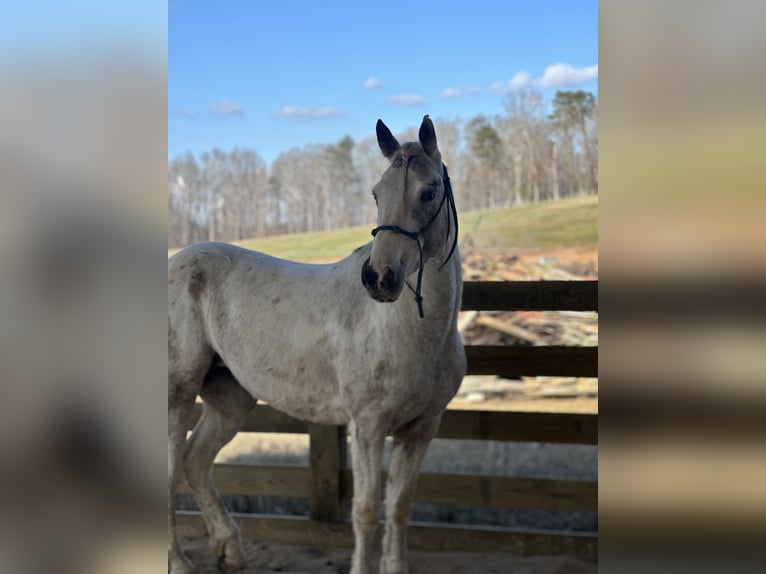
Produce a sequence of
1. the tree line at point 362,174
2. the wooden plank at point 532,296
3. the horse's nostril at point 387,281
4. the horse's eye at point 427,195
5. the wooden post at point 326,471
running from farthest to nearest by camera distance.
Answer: the tree line at point 362,174 < the wooden post at point 326,471 < the wooden plank at point 532,296 < the horse's eye at point 427,195 < the horse's nostril at point 387,281

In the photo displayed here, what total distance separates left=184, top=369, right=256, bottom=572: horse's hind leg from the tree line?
374 cm

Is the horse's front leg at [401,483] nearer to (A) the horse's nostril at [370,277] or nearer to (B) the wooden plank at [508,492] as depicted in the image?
(B) the wooden plank at [508,492]

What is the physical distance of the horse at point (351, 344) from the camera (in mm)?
2326

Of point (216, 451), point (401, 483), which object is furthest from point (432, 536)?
point (216, 451)

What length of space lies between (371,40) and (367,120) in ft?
2.62

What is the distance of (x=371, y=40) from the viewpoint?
671cm

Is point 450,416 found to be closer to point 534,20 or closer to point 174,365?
point 174,365

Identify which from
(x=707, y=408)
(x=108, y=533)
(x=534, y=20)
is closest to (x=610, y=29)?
(x=707, y=408)

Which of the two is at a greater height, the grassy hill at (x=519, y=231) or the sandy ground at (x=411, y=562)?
the grassy hill at (x=519, y=231)

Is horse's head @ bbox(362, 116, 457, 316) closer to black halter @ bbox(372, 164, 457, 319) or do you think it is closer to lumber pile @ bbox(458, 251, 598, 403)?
black halter @ bbox(372, 164, 457, 319)

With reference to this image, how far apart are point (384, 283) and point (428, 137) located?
0.59 m

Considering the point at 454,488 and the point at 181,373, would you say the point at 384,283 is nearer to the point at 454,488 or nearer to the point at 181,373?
the point at 181,373

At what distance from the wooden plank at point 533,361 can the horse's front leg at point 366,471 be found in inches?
35.6

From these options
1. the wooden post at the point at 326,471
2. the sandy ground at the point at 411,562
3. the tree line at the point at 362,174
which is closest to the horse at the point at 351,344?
the sandy ground at the point at 411,562
